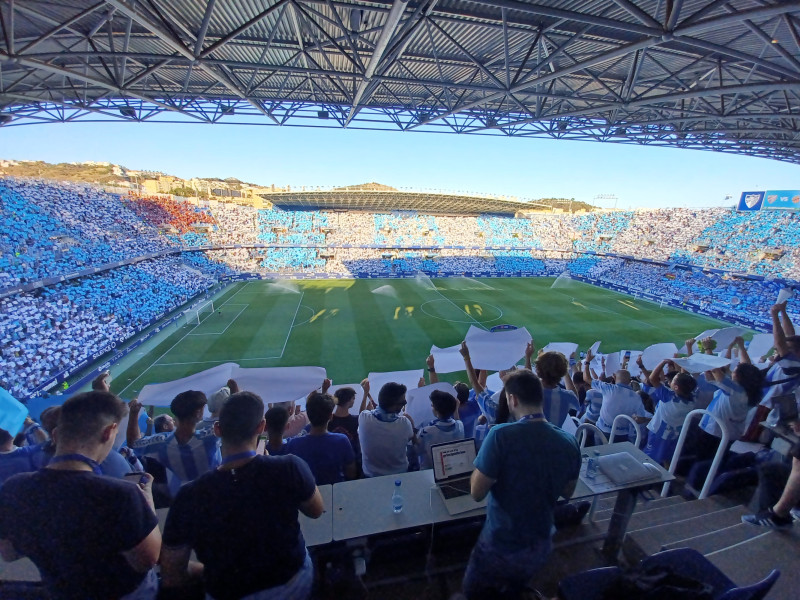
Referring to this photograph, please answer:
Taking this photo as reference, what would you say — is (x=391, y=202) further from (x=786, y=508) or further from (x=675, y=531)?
(x=786, y=508)

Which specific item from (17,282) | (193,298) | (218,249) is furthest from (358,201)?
(17,282)

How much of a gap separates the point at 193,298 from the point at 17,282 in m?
9.37

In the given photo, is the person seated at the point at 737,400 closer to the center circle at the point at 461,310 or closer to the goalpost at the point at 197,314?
the center circle at the point at 461,310

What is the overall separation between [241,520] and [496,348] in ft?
20.9

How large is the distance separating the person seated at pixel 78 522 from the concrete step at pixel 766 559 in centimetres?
353

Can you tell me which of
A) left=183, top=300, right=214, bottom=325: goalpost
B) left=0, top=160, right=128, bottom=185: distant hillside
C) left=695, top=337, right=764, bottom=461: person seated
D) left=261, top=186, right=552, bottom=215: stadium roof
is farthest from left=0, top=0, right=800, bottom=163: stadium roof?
left=0, top=160, right=128, bottom=185: distant hillside

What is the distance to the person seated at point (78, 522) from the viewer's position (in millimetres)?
1557

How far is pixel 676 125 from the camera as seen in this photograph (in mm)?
13844

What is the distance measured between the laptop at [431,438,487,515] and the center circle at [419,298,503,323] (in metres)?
19.0

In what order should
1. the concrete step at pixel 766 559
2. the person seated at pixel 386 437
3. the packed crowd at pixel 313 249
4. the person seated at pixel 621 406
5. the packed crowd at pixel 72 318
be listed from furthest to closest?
the packed crowd at pixel 313 249, the packed crowd at pixel 72 318, the person seated at pixel 621 406, the person seated at pixel 386 437, the concrete step at pixel 766 559

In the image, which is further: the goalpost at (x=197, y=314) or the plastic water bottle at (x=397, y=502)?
the goalpost at (x=197, y=314)

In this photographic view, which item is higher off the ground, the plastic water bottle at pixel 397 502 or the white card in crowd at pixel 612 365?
the plastic water bottle at pixel 397 502

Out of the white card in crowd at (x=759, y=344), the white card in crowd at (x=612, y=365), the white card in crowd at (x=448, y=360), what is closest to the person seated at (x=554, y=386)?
the white card in crowd at (x=448, y=360)

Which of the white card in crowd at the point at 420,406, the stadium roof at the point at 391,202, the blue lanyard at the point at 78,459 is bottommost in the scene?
the white card in crowd at the point at 420,406
